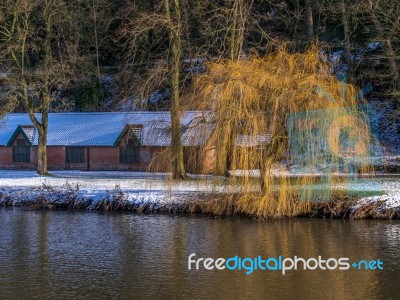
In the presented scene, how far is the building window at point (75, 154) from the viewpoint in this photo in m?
43.2

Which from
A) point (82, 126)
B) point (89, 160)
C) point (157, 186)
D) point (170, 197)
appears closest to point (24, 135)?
point (82, 126)

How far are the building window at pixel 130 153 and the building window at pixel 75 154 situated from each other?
2.69 metres

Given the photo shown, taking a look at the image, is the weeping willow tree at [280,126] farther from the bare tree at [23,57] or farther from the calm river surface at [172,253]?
the bare tree at [23,57]

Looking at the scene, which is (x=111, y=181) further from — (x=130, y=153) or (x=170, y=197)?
(x=130, y=153)

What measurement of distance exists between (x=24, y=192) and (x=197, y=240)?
11.5 meters

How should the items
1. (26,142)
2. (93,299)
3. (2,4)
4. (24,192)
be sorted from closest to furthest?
(93,299) < (24,192) < (2,4) < (26,142)

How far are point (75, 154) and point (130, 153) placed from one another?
3816 millimetres

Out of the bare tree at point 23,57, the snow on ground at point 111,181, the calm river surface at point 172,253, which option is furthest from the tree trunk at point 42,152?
the calm river surface at point 172,253

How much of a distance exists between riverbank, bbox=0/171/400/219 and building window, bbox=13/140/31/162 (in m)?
10.8

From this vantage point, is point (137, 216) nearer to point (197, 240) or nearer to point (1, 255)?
point (197, 240)

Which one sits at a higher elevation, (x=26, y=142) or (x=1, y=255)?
(x=26, y=142)

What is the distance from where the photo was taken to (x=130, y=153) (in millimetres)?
42250

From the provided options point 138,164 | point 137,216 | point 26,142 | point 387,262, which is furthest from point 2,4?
point 387,262

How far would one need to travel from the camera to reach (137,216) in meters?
26.8
